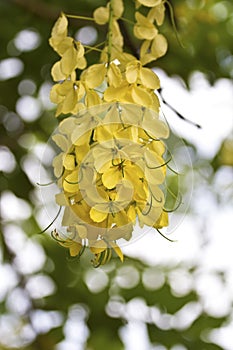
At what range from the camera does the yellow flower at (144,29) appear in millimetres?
444

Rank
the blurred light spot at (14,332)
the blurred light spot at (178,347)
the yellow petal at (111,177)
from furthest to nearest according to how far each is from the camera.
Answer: the blurred light spot at (14,332) → the blurred light spot at (178,347) → the yellow petal at (111,177)

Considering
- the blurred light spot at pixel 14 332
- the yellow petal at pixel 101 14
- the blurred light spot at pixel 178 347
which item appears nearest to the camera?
the yellow petal at pixel 101 14

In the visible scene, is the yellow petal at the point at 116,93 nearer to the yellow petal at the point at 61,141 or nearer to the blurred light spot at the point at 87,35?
the yellow petal at the point at 61,141

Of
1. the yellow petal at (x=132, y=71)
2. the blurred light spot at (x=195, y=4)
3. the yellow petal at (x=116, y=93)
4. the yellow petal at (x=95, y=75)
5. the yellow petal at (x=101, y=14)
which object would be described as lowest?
the blurred light spot at (x=195, y=4)

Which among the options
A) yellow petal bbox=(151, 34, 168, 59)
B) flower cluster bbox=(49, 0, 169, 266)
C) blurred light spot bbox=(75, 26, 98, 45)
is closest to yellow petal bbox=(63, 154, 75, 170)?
flower cluster bbox=(49, 0, 169, 266)

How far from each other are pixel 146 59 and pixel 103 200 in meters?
0.12

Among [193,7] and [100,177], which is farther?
[193,7]

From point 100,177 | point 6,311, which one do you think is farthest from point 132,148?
point 6,311

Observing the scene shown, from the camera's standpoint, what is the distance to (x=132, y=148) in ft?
1.18

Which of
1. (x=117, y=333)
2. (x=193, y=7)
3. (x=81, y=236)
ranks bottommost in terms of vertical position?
(x=117, y=333)

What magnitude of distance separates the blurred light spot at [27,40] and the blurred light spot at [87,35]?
46 mm

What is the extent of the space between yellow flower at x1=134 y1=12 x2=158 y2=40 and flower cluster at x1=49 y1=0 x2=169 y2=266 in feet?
0.17

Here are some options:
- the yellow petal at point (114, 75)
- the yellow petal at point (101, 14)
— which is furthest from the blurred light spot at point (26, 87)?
the yellow petal at point (114, 75)

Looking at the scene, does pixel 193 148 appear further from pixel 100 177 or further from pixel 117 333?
pixel 100 177
